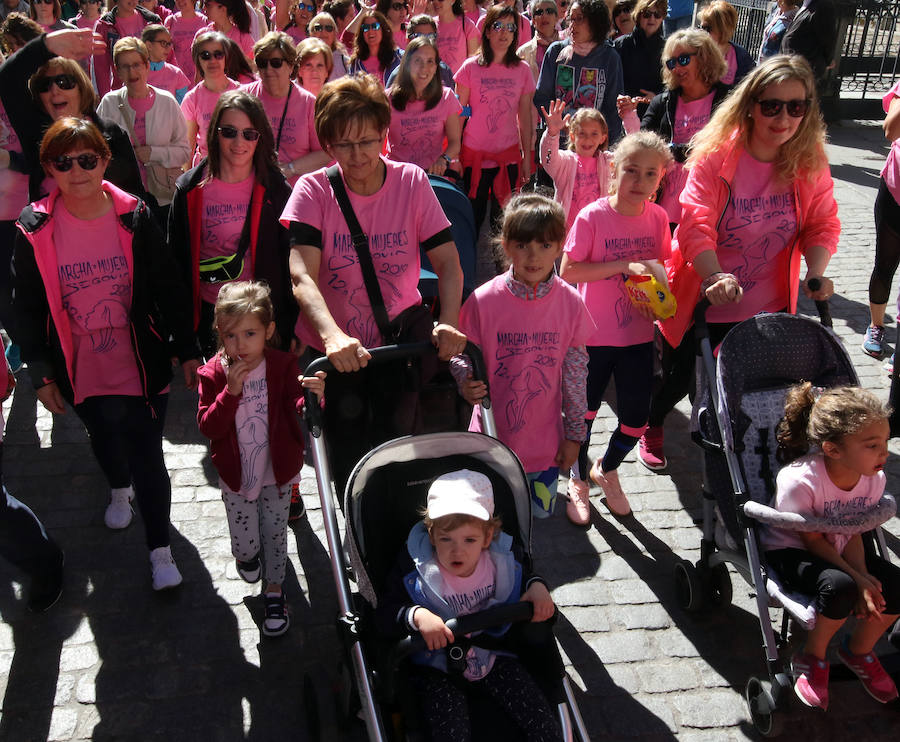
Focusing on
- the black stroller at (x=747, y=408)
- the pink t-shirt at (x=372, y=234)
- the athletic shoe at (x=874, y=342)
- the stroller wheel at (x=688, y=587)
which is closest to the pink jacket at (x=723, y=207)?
the black stroller at (x=747, y=408)

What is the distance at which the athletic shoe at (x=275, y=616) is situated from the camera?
3.68m

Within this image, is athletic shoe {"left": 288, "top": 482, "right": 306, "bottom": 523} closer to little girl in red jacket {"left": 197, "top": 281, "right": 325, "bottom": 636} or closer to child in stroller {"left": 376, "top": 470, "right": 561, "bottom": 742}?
little girl in red jacket {"left": 197, "top": 281, "right": 325, "bottom": 636}

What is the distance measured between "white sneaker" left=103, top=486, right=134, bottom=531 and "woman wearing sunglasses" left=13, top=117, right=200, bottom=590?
53 centimetres

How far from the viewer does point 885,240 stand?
5.82 m

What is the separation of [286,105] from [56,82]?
1.50m

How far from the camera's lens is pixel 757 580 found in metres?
3.23

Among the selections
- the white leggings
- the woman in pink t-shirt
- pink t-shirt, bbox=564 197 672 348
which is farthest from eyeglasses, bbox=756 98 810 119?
the woman in pink t-shirt

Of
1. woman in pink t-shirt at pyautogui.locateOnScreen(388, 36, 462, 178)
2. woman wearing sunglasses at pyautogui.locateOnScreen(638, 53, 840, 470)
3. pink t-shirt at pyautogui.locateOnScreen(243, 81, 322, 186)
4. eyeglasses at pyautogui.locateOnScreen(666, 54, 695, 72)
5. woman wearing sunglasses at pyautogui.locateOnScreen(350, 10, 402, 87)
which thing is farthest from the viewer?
woman wearing sunglasses at pyautogui.locateOnScreen(350, 10, 402, 87)

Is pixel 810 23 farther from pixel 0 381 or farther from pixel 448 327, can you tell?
pixel 0 381

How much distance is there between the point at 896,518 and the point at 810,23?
6.96 meters

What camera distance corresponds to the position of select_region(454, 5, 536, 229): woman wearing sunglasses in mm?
6891

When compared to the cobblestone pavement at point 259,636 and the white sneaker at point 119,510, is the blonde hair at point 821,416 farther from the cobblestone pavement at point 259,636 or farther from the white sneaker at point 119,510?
the white sneaker at point 119,510

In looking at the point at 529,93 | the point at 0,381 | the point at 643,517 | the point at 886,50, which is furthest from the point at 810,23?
the point at 0,381

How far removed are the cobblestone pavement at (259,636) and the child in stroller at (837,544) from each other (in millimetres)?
289
